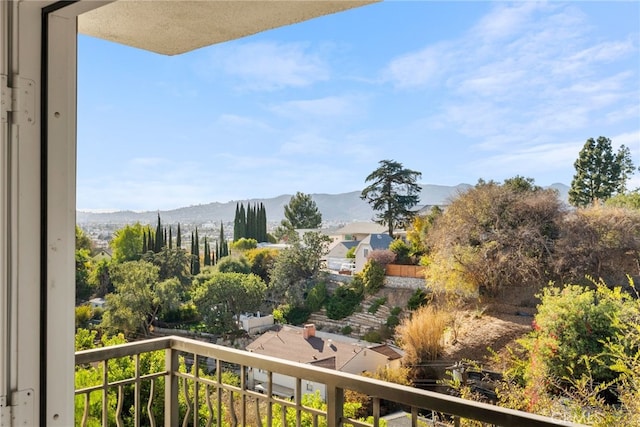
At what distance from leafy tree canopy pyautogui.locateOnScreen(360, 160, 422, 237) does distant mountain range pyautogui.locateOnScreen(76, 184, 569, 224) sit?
79mm

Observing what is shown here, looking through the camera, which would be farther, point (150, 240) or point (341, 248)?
point (150, 240)

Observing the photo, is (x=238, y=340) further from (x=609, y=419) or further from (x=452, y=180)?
(x=609, y=419)

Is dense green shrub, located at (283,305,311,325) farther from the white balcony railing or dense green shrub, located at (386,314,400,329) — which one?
the white balcony railing

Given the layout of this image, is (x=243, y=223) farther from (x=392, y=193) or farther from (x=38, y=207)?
(x=38, y=207)

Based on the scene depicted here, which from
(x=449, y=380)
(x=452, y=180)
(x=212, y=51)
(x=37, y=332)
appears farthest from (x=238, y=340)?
(x=37, y=332)

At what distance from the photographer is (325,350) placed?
175 inches

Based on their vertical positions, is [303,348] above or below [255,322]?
below

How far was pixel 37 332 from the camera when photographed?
0.84 meters

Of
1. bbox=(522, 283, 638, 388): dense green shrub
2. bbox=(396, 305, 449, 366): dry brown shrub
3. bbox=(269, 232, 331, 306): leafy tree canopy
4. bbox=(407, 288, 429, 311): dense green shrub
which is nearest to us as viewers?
bbox=(522, 283, 638, 388): dense green shrub

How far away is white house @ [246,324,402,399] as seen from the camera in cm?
418

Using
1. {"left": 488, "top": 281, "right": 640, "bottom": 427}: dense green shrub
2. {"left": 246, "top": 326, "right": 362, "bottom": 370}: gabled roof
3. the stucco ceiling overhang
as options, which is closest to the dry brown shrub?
{"left": 246, "top": 326, "right": 362, "bottom": 370}: gabled roof

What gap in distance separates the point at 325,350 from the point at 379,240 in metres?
1.08

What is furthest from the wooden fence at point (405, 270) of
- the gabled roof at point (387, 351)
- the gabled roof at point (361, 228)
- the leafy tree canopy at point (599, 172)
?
the leafy tree canopy at point (599, 172)

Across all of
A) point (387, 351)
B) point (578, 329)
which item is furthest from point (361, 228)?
point (578, 329)
